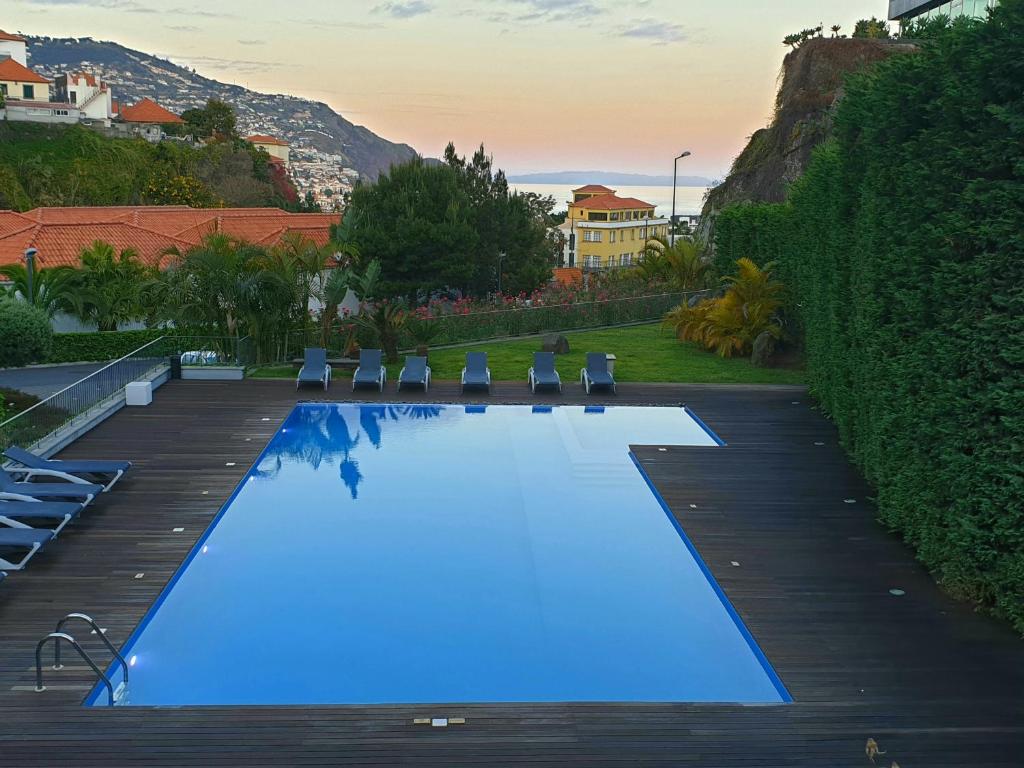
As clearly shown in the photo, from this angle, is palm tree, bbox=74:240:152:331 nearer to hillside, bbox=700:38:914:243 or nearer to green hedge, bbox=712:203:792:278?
green hedge, bbox=712:203:792:278

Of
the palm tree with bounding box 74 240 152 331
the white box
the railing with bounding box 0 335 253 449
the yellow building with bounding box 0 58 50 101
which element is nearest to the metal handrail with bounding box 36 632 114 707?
the railing with bounding box 0 335 253 449

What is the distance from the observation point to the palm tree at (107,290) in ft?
95.6

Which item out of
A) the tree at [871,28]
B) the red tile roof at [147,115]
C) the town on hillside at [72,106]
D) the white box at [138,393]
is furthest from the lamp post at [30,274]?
the red tile roof at [147,115]

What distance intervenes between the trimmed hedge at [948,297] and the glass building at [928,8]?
1018 inches

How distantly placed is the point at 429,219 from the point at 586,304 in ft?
36.2

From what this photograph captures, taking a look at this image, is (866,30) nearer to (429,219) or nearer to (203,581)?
(429,219)

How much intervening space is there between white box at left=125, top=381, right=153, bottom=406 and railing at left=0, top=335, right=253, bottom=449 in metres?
0.25

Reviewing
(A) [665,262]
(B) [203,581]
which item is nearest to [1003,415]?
(B) [203,581]

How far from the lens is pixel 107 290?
29.3 m

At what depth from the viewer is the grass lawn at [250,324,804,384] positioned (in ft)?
72.8

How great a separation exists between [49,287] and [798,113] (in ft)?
94.7

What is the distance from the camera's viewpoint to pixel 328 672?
29.0 ft

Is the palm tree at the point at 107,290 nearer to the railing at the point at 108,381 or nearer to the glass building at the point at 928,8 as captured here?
the railing at the point at 108,381

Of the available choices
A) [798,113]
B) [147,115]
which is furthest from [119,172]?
[798,113]
